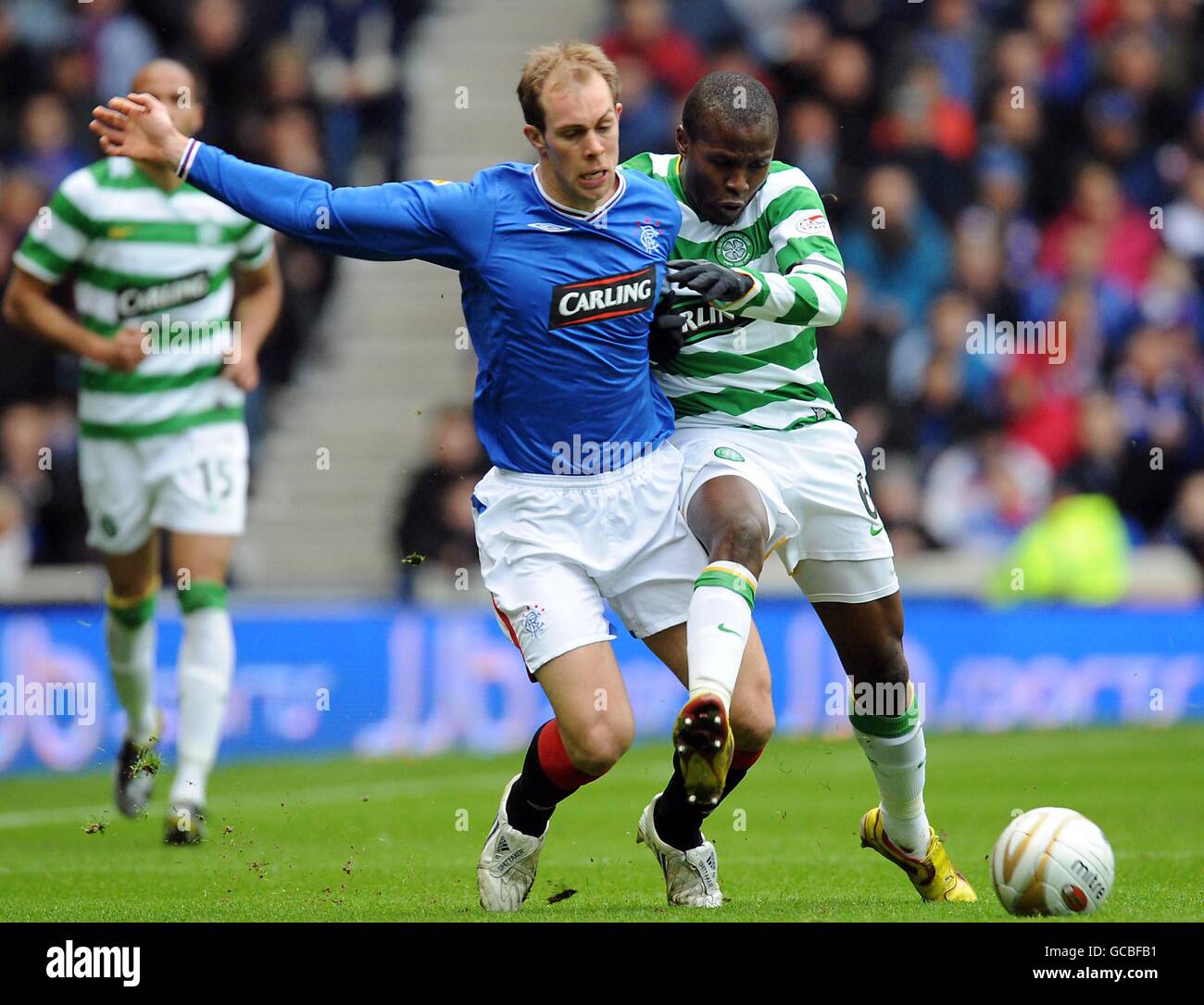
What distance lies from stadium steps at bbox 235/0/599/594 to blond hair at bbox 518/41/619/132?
7.30m

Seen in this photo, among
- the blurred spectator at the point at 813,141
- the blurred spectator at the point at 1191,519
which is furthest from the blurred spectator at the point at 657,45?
the blurred spectator at the point at 1191,519

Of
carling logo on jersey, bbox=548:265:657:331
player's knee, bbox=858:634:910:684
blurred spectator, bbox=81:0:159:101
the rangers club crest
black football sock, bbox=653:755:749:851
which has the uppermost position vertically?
blurred spectator, bbox=81:0:159:101

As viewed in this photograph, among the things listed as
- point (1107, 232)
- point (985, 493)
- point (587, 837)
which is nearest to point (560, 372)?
point (587, 837)

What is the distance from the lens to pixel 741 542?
5.27 metres

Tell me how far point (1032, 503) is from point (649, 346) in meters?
7.97

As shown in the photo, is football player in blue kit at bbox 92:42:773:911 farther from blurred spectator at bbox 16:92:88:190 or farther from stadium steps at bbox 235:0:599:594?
blurred spectator at bbox 16:92:88:190

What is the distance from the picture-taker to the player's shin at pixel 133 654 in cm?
838

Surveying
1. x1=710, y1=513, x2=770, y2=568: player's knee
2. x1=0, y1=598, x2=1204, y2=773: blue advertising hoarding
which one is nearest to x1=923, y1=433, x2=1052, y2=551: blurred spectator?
x1=0, y1=598, x2=1204, y2=773: blue advertising hoarding

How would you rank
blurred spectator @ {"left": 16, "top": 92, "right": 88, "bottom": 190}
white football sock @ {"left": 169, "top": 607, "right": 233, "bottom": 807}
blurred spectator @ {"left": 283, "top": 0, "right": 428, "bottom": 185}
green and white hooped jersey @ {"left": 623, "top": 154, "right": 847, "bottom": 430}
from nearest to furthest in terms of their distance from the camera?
green and white hooped jersey @ {"left": 623, "top": 154, "right": 847, "bottom": 430}
white football sock @ {"left": 169, "top": 607, "right": 233, "bottom": 807}
blurred spectator @ {"left": 16, "top": 92, "right": 88, "bottom": 190}
blurred spectator @ {"left": 283, "top": 0, "right": 428, "bottom": 185}

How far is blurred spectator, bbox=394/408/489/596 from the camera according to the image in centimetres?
1162

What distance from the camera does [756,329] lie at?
583 centimetres
